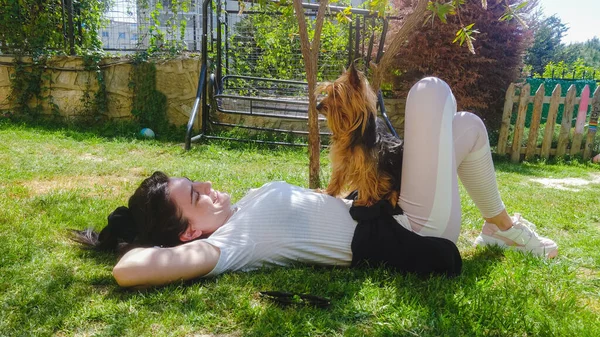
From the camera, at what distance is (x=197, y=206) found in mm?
2207

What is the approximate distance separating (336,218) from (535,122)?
6381 millimetres

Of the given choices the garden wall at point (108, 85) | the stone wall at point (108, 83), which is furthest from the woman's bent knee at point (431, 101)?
the stone wall at point (108, 83)

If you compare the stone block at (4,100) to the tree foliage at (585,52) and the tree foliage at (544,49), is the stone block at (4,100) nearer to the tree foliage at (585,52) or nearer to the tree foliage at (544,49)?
the tree foliage at (544,49)

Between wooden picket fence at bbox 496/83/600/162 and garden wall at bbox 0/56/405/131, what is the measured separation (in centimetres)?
386

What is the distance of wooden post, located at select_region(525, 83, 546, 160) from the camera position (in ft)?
24.3

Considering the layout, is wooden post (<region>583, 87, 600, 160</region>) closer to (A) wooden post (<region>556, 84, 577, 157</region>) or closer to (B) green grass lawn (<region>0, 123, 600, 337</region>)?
(A) wooden post (<region>556, 84, 577, 157</region>)

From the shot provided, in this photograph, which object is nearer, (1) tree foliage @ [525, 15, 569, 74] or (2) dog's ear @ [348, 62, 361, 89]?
(2) dog's ear @ [348, 62, 361, 89]

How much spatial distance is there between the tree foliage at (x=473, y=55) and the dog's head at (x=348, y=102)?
5.73 metres

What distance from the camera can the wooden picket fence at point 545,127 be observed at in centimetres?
745

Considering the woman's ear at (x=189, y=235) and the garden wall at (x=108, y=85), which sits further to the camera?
the garden wall at (x=108, y=85)

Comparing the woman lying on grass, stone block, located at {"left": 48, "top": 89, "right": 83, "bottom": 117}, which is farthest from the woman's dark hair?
stone block, located at {"left": 48, "top": 89, "right": 83, "bottom": 117}

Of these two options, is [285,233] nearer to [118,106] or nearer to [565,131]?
[118,106]

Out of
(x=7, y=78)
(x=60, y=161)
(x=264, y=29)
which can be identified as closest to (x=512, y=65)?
(x=264, y=29)

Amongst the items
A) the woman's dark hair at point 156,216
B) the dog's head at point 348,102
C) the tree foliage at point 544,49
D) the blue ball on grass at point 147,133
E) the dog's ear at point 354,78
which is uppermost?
the tree foliage at point 544,49
